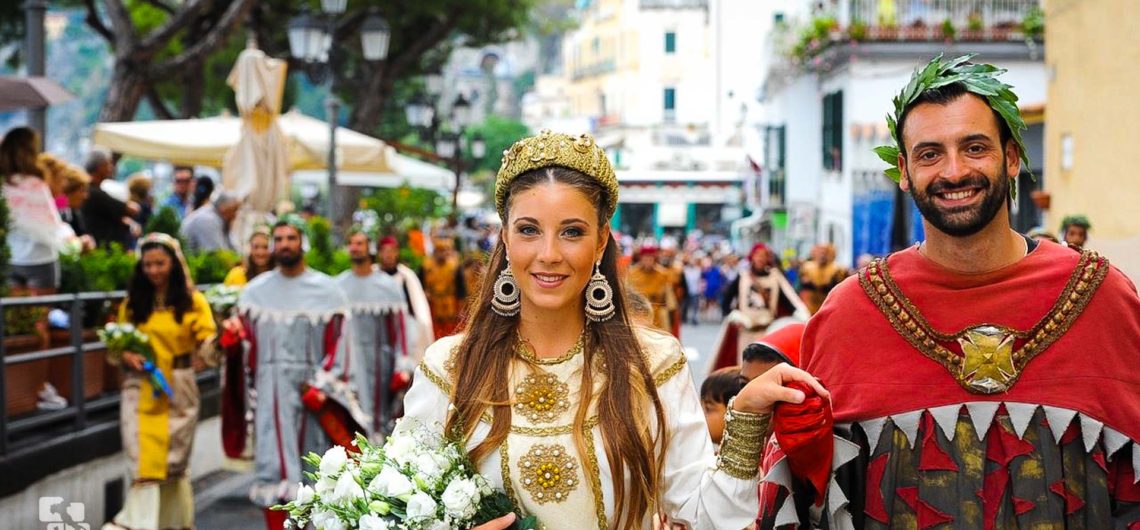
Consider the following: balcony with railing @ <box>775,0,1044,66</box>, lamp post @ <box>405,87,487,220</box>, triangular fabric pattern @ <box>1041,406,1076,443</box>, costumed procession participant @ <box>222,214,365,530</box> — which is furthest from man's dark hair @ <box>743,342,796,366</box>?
lamp post @ <box>405,87,487,220</box>

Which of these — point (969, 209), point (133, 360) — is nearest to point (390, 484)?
point (969, 209)

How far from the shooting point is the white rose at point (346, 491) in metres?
3.98

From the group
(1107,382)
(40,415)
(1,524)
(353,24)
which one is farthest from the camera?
(353,24)

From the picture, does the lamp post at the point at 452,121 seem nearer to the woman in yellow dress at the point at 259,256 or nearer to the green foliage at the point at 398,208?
the green foliage at the point at 398,208

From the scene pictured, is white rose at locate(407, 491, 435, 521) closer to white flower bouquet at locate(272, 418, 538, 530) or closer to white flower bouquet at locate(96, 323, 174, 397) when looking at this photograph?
white flower bouquet at locate(272, 418, 538, 530)

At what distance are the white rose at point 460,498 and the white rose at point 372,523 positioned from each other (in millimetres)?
153

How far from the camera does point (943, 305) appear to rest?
395 centimetres

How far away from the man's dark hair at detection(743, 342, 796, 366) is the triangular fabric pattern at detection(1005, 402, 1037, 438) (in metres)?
0.52

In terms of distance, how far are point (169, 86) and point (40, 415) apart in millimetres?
28189

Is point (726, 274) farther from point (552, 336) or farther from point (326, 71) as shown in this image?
point (552, 336)

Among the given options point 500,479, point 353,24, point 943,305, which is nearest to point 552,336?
point 500,479

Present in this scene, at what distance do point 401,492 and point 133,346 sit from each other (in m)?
6.37

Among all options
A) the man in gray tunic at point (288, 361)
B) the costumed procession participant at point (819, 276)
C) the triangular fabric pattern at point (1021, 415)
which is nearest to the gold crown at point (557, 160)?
the triangular fabric pattern at point (1021, 415)

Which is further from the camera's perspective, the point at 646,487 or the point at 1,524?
the point at 1,524
